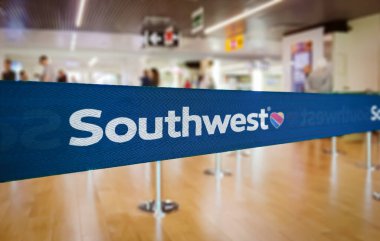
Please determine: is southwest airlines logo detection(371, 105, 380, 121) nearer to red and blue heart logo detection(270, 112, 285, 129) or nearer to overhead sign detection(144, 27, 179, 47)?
red and blue heart logo detection(270, 112, 285, 129)

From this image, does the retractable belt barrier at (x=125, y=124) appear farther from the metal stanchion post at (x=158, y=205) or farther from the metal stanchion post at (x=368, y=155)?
the metal stanchion post at (x=368, y=155)

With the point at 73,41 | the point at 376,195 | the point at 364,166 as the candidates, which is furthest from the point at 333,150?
the point at 73,41

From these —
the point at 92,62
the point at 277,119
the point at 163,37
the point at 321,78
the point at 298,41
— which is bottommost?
the point at 277,119

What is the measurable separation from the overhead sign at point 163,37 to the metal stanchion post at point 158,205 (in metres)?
6.19

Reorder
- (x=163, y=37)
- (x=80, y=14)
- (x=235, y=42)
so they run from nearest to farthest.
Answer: (x=80, y=14) → (x=163, y=37) → (x=235, y=42)

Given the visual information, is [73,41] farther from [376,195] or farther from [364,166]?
[376,195]

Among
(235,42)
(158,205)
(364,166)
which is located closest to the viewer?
(158,205)

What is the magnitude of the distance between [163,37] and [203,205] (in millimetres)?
6478

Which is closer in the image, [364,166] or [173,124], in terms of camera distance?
[173,124]

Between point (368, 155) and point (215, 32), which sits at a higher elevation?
point (215, 32)

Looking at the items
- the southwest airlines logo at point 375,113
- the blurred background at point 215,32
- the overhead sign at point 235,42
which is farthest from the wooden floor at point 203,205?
the overhead sign at point 235,42

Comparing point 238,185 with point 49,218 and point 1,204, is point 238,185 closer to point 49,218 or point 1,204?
point 49,218

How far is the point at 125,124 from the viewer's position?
→ 171cm

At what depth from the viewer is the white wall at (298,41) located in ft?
30.3
